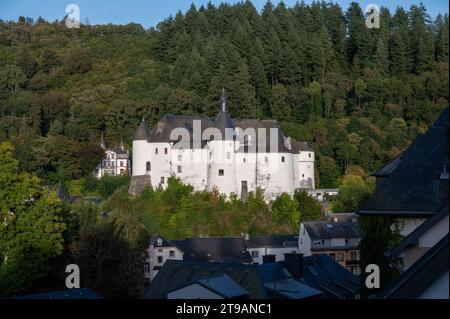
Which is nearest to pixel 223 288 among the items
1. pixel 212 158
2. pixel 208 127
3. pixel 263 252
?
pixel 263 252

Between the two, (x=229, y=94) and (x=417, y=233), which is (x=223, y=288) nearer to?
(x=417, y=233)

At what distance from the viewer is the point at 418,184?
595 inches

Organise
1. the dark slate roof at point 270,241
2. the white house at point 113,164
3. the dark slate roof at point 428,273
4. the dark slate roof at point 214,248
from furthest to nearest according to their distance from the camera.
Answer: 1. the white house at point 113,164
2. the dark slate roof at point 270,241
3. the dark slate roof at point 214,248
4. the dark slate roof at point 428,273

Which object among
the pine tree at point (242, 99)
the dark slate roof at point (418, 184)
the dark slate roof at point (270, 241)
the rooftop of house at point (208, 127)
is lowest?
the dark slate roof at point (270, 241)

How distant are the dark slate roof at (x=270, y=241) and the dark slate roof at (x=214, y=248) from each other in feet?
3.42

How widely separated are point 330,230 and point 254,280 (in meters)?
23.9

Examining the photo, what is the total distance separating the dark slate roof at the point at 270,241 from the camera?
4872 centimetres

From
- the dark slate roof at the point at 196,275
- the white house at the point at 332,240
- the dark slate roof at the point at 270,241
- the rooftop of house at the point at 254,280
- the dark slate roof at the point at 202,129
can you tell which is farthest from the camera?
the dark slate roof at the point at 202,129

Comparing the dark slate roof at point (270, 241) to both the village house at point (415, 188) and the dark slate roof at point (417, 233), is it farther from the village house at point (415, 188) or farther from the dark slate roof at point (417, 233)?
the dark slate roof at point (417, 233)

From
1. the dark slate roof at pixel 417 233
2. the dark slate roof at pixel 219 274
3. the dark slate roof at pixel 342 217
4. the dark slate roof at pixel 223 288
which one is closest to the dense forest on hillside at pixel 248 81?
the dark slate roof at pixel 342 217

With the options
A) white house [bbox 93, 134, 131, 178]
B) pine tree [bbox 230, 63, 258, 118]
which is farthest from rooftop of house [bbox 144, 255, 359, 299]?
pine tree [bbox 230, 63, 258, 118]

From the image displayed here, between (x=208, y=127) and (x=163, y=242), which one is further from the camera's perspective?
(x=208, y=127)

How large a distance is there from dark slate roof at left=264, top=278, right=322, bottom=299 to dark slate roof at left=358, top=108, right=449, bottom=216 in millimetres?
10539
